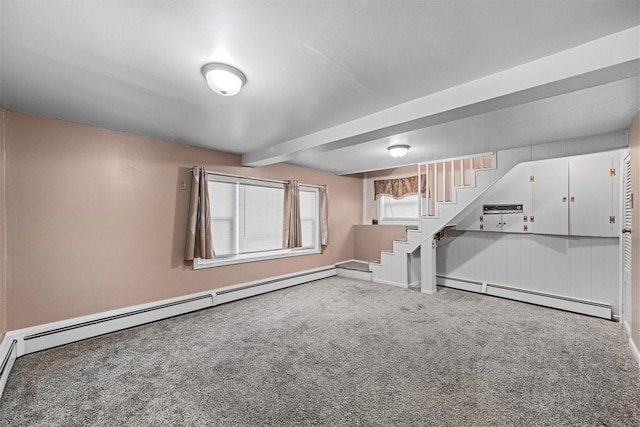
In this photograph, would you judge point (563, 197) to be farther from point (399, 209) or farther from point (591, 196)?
point (399, 209)

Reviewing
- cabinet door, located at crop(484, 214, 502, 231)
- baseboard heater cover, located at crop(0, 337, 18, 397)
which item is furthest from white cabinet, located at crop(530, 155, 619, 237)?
baseboard heater cover, located at crop(0, 337, 18, 397)

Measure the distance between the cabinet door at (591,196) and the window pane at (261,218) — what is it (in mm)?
4378

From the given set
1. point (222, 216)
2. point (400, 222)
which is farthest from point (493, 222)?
point (222, 216)

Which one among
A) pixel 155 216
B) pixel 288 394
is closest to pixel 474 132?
pixel 288 394

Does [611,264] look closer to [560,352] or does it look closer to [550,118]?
[560,352]

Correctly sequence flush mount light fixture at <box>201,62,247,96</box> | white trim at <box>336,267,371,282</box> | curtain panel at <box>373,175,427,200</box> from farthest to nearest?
1. curtain panel at <box>373,175,427,200</box>
2. white trim at <box>336,267,371,282</box>
3. flush mount light fixture at <box>201,62,247,96</box>

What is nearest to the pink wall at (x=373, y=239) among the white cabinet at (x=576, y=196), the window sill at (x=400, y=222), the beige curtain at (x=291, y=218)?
the window sill at (x=400, y=222)

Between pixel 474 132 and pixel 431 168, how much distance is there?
1.89 metres

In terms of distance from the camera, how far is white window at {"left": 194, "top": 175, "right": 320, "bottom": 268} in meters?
4.15

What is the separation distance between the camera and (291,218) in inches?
195

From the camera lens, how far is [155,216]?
3486 mm

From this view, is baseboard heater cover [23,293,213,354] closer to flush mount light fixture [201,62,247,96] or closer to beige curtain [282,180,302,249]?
beige curtain [282,180,302,249]

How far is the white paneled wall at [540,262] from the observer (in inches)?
143

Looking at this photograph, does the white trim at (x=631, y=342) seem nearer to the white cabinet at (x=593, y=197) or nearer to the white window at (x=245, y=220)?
the white cabinet at (x=593, y=197)
